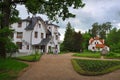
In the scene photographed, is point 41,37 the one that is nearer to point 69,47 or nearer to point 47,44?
point 47,44

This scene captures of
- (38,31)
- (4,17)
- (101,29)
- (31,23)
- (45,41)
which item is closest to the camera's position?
(4,17)

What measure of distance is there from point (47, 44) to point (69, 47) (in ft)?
52.5

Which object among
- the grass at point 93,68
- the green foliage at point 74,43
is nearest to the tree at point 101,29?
the green foliage at point 74,43

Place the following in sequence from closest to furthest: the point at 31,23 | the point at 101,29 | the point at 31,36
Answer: the point at 31,36
the point at 31,23
the point at 101,29

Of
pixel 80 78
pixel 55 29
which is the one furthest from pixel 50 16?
pixel 55 29

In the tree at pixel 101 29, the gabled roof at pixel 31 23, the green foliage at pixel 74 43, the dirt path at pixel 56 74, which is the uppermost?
the tree at pixel 101 29

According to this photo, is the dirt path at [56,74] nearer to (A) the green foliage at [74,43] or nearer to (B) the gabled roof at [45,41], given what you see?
(B) the gabled roof at [45,41]

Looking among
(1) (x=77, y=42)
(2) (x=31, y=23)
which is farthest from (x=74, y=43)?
(2) (x=31, y=23)

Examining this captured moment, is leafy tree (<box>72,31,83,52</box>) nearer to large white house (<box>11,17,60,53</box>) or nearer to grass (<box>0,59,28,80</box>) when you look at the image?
large white house (<box>11,17,60,53</box>)

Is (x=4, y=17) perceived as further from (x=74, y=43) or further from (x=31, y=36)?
(x=74, y=43)

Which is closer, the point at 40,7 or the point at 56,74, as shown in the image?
the point at 56,74

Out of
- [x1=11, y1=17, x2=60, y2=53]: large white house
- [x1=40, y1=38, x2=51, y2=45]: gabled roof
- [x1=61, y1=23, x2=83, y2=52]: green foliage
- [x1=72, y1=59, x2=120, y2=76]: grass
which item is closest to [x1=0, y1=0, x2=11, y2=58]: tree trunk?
[x1=72, y1=59, x2=120, y2=76]: grass

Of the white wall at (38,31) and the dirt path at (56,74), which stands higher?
the white wall at (38,31)

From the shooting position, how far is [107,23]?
451 feet
